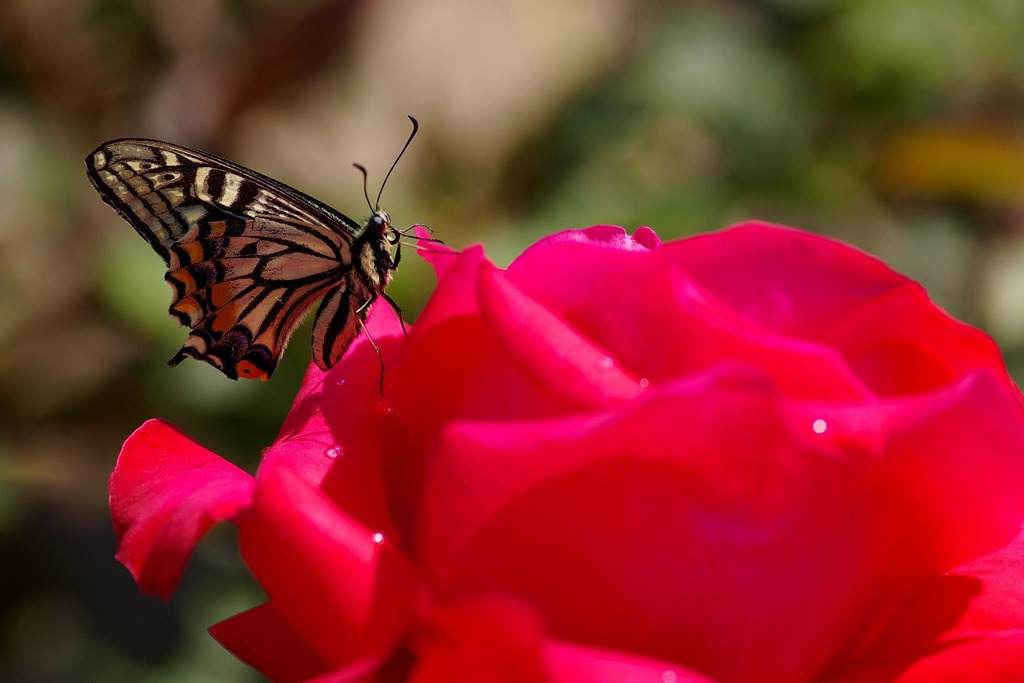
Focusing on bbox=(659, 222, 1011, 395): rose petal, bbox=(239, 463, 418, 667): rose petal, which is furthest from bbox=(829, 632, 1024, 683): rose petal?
bbox=(239, 463, 418, 667): rose petal

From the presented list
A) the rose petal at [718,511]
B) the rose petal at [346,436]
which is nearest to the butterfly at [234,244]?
the rose petal at [346,436]

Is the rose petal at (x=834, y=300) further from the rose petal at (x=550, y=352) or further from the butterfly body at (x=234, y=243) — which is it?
the butterfly body at (x=234, y=243)

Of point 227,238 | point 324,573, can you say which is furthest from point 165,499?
point 227,238

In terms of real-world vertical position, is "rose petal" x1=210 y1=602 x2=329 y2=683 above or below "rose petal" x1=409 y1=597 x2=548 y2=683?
below

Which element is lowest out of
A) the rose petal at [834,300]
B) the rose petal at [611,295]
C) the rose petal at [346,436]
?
the rose petal at [346,436]

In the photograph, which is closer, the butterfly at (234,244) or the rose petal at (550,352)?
the rose petal at (550,352)

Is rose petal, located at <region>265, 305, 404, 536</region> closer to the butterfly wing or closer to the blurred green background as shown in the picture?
the butterfly wing

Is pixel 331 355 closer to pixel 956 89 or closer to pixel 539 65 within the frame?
pixel 956 89

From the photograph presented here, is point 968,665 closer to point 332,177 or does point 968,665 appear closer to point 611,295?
point 611,295
